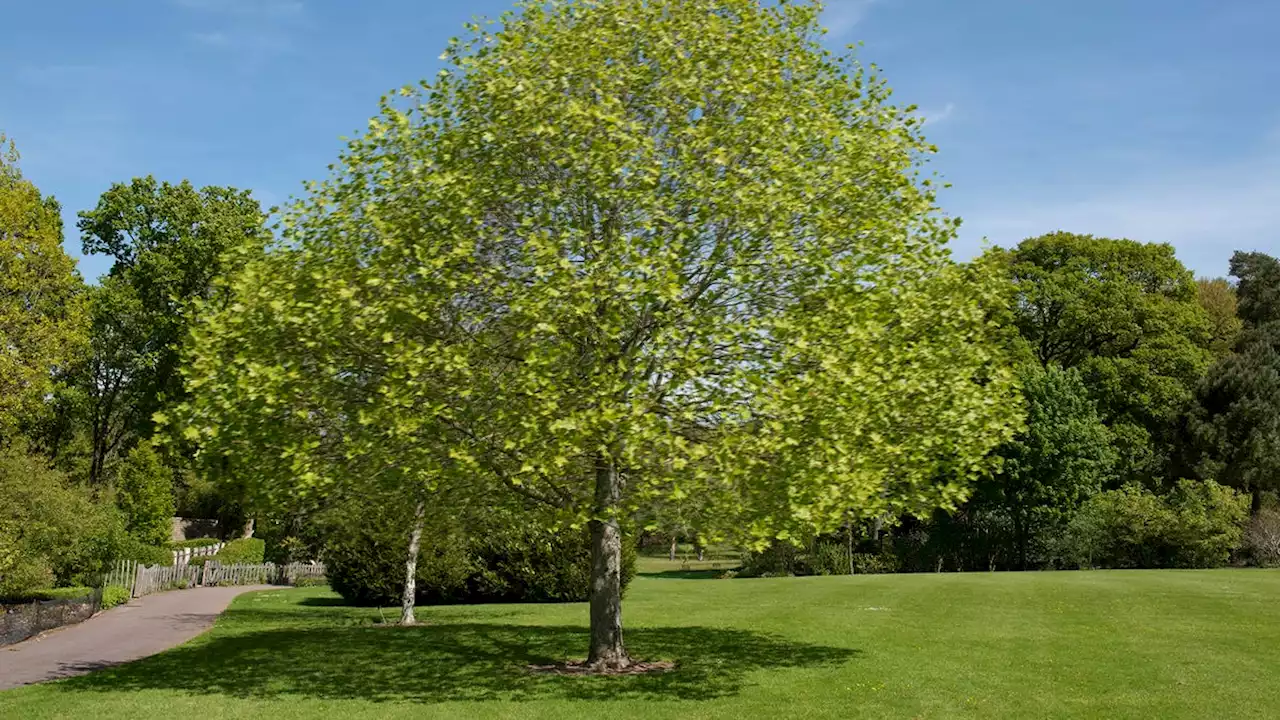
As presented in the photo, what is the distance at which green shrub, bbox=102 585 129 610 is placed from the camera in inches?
1422

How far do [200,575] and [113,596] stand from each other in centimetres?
1585

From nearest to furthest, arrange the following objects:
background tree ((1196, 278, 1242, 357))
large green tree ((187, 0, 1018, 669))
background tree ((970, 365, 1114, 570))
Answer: large green tree ((187, 0, 1018, 669)) < background tree ((970, 365, 1114, 570)) < background tree ((1196, 278, 1242, 357))

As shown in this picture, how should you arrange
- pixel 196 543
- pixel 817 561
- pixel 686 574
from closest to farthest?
1. pixel 817 561
2. pixel 196 543
3. pixel 686 574

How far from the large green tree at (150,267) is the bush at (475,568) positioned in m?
26.7

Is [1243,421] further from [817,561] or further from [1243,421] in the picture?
[817,561]

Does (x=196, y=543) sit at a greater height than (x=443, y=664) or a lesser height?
greater

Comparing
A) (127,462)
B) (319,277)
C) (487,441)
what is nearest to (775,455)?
(487,441)

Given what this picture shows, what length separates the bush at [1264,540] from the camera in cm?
4938

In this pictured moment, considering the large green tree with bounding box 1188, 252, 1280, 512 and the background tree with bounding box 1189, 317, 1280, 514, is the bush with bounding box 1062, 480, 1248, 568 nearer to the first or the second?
the background tree with bounding box 1189, 317, 1280, 514

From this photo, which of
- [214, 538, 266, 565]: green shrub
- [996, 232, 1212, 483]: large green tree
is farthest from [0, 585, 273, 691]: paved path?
[996, 232, 1212, 483]: large green tree

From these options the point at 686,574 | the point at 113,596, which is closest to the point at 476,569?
the point at 113,596

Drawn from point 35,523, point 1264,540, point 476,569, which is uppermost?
point 35,523

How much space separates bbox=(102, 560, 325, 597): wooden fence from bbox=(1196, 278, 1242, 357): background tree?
58.7 meters

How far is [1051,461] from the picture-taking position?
53094 millimetres
